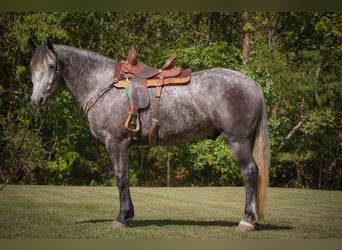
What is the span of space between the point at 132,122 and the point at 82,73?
0.71 meters

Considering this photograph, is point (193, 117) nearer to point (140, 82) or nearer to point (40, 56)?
point (140, 82)

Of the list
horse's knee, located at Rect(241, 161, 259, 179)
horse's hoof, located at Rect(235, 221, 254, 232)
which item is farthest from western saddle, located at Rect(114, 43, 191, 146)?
horse's hoof, located at Rect(235, 221, 254, 232)

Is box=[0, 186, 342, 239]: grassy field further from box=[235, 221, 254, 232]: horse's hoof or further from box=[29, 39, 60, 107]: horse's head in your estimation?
box=[29, 39, 60, 107]: horse's head

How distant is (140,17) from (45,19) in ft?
6.77

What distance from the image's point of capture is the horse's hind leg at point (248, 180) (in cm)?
495

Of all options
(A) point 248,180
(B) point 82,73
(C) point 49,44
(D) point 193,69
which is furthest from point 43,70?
(D) point 193,69

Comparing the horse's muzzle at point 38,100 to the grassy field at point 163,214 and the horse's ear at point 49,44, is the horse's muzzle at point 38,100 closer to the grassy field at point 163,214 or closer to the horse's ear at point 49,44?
the horse's ear at point 49,44

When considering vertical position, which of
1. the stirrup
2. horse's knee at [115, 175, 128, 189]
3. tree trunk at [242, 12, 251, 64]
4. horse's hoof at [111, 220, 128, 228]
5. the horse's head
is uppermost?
tree trunk at [242, 12, 251, 64]

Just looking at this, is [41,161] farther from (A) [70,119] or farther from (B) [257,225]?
(B) [257,225]

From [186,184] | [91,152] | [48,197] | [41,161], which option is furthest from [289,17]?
[48,197]

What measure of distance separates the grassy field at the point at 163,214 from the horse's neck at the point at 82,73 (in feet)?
4.00

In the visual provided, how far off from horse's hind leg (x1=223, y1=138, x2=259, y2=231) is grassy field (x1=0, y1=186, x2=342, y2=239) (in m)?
0.11

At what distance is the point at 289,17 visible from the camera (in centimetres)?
1173

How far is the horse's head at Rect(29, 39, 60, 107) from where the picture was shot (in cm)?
511
